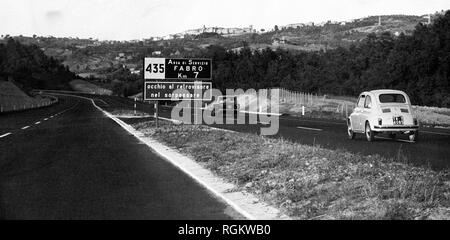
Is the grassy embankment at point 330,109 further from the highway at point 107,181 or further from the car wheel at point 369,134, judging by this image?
the highway at point 107,181

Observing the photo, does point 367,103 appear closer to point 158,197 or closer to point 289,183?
point 289,183

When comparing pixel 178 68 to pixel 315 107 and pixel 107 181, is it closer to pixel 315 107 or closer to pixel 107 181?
pixel 107 181

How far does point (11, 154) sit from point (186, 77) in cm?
1075

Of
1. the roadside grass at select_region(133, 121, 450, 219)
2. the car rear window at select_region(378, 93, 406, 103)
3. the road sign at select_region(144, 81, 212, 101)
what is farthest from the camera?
the road sign at select_region(144, 81, 212, 101)

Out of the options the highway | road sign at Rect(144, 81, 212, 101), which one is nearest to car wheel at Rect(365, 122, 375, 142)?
the highway

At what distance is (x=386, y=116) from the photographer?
19.1 metres

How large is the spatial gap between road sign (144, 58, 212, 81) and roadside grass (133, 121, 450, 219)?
10091mm

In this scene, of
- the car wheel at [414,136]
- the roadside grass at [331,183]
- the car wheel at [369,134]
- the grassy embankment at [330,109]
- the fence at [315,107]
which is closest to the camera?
the roadside grass at [331,183]

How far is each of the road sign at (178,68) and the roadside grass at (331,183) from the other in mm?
10091

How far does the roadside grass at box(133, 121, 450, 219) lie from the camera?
7.29m

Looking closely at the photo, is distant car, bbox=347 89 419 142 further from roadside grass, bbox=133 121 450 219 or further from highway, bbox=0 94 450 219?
roadside grass, bbox=133 121 450 219

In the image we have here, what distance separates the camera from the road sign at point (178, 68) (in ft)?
80.5

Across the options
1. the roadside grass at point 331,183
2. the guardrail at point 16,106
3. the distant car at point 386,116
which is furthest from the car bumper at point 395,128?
the guardrail at point 16,106

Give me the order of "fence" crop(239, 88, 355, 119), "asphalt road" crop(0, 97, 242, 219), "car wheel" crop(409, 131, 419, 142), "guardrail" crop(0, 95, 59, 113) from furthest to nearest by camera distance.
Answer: "guardrail" crop(0, 95, 59, 113)
"fence" crop(239, 88, 355, 119)
"car wheel" crop(409, 131, 419, 142)
"asphalt road" crop(0, 97, 242, 219)
